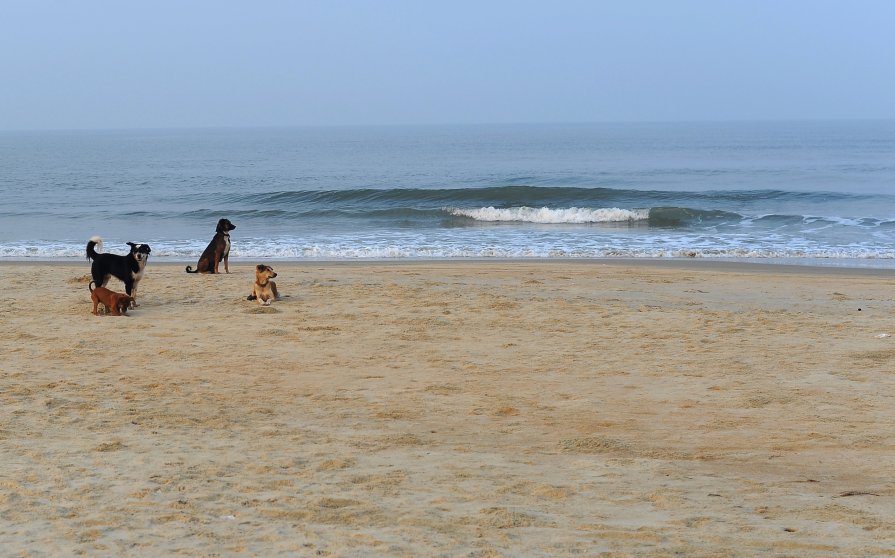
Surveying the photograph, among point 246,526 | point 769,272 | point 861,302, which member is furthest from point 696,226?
point 246,526

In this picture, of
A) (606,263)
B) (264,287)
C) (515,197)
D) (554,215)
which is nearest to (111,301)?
(264,287)

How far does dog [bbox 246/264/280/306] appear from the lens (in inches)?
417

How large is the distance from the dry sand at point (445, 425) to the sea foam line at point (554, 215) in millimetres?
16411

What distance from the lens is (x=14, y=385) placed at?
7305 mm

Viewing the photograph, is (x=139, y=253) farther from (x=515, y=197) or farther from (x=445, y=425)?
(x=515, y=197)

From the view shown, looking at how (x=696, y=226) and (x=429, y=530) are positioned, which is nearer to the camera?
(x=429, y=530)

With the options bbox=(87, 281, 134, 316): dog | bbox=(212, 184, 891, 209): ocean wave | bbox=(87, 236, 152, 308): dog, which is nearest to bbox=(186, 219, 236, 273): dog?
bbox=(87, 236, 152, 308): dog

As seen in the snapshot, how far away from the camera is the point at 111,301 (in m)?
10.1

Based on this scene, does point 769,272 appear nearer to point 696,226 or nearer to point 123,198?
point 696,226

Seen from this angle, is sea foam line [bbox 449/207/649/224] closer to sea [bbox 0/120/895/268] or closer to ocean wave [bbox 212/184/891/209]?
sea [bbox 0/120/895/268]

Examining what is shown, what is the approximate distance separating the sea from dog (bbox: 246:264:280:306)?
7329 millimetres

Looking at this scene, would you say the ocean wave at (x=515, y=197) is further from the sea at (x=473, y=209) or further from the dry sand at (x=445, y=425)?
the dry sand at (x=445, y=425)

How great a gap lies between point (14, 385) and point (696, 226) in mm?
21119

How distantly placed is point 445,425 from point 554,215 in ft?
74.8
